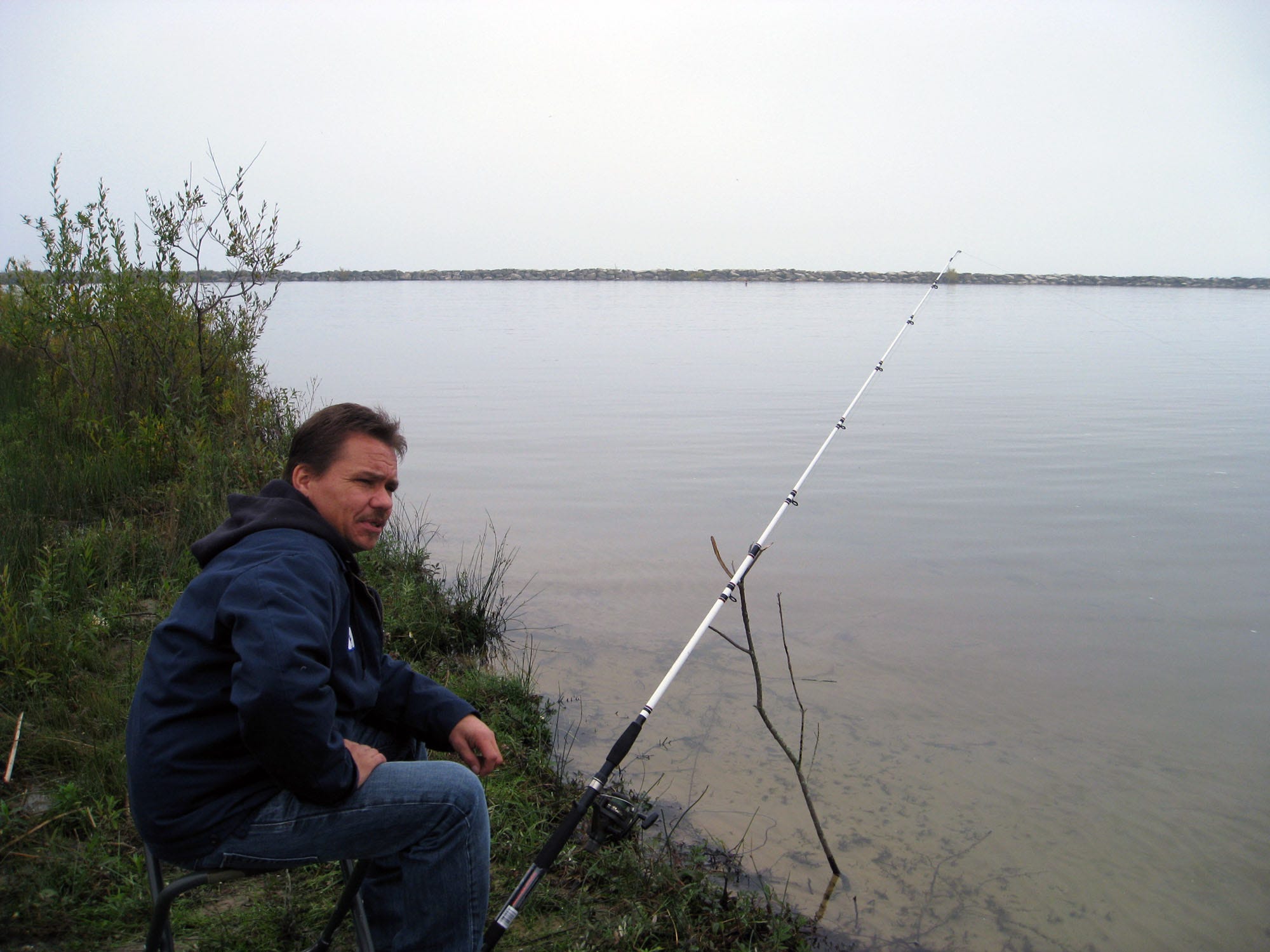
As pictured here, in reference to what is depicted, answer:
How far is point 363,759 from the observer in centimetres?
183

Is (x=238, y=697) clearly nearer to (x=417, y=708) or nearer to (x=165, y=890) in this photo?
(x=165, y=890)

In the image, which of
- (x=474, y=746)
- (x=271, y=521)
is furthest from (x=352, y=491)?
(x=474, y=746)

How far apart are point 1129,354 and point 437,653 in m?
21.3

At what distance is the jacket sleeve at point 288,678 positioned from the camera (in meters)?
1.58

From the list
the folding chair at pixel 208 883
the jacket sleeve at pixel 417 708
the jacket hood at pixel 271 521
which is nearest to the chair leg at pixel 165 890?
the folding chair at pixel 208 883

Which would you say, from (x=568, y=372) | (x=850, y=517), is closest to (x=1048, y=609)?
(x=850, y=517)

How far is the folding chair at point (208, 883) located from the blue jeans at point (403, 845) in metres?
0.02

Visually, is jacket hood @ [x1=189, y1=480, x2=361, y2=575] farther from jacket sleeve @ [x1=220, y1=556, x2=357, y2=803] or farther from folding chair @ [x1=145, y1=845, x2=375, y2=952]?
folding chair @ [x1=145, y1=845, x2=375, y2=952]

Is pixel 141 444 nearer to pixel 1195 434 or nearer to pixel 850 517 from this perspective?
pixel 850 517

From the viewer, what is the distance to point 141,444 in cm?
643

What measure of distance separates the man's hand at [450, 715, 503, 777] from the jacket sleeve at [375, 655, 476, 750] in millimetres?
18

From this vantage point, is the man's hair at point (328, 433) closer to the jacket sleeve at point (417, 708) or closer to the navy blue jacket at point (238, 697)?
the navy blue jacket at point (238, 697)

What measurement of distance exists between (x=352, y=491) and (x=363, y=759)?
56cm

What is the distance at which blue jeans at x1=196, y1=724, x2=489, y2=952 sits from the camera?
177 cm
